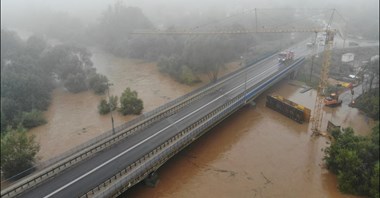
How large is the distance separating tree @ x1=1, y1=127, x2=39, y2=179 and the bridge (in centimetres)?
189

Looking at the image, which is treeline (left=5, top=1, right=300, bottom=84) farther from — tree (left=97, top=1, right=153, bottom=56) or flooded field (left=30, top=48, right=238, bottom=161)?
flooded field (left=30, top=48, right=238, bottom=161)

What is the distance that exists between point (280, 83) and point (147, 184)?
35804 mm

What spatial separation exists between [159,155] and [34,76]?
30.9m

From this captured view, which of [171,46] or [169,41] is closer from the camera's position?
[171,46]

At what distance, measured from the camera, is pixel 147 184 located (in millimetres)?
25828

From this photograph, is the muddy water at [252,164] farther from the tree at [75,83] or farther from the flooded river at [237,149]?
the tree at [75,83]

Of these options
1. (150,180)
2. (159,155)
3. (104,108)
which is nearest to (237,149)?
(159,155)

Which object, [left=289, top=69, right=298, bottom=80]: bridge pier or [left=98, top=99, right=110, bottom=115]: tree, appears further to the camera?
[left=289, top=69, right=298, bottom=80]: bridge pier

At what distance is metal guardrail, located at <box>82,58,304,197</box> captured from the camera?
2228cm

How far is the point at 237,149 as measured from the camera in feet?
105

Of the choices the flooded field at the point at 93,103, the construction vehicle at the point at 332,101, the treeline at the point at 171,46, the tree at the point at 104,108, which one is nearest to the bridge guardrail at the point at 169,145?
the flooded field at the point at 93,103

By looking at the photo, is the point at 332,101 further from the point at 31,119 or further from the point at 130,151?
the point at 31,119

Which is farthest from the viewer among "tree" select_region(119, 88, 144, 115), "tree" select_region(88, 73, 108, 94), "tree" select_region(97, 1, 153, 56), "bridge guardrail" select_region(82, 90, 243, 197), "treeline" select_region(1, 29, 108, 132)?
"tree" select_region(97, 1, 153, 56)

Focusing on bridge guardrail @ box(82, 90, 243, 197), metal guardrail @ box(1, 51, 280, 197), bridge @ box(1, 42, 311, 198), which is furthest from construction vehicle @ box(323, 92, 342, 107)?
metal guardrail @ box(1, 51, 280, 197)
